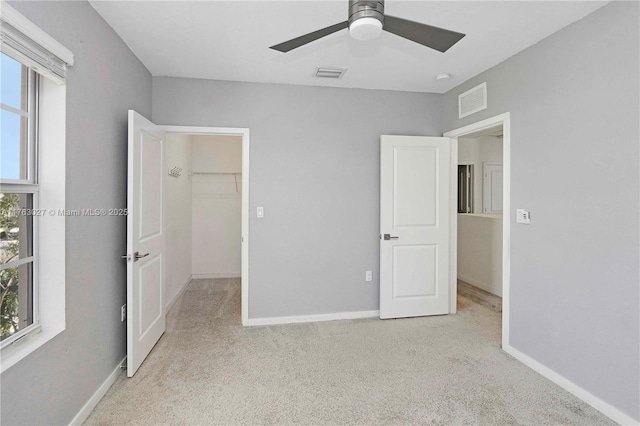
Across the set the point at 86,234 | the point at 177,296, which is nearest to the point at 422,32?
the point at 86,234

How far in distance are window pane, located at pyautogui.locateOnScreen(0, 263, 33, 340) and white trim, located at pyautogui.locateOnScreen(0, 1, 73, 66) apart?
1047mm

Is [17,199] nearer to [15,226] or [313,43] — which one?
[15,226]

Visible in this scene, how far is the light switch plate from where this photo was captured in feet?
8.48

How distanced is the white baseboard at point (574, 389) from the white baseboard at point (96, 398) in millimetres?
3045

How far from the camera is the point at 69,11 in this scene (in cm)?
176

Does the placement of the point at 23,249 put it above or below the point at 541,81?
below

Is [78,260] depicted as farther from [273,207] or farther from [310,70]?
[310,70]

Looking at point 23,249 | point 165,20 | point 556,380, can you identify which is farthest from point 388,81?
point 23,249

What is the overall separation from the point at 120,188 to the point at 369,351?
A: 2366 millimetres

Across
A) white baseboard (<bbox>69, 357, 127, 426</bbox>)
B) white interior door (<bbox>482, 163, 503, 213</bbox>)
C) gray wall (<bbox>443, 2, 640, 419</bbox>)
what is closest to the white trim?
white baseboard (<bbox>69, 357, 127, 426</bbox>)

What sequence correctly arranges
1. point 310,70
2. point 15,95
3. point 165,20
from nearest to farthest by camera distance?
1. point 15,95
2. point 165,20
3. point 310,70

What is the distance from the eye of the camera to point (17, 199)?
5.17 feet

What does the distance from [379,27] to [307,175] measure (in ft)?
6.95

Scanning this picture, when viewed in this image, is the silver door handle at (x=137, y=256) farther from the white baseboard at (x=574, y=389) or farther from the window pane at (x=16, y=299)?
the white baseboard at (x=574, y=389)
